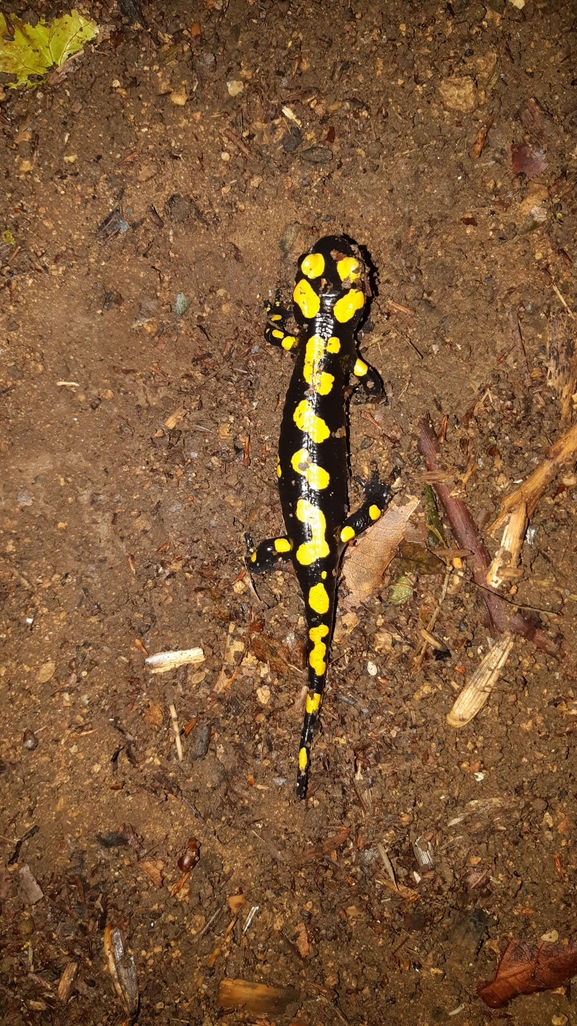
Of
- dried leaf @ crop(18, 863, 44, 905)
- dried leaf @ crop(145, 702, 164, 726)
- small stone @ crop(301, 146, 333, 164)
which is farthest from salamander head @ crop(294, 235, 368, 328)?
dried leaf @ crop(18, 863, 44, 905)

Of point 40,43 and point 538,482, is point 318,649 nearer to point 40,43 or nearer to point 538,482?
point 538,482

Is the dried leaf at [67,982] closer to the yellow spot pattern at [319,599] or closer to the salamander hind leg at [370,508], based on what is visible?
the yellow spot pattern at [319,599]

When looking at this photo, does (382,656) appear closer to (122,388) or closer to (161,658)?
(161,658)

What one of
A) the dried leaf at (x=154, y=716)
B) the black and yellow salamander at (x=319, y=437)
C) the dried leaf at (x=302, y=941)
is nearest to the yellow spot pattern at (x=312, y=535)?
the black and yellow salamander at (x=319, y=437)

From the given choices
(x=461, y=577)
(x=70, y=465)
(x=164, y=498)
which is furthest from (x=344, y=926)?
(x=70, y=465)

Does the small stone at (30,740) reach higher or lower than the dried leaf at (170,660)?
lower

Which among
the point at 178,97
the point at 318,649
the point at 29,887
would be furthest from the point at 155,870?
the point at 178,97
